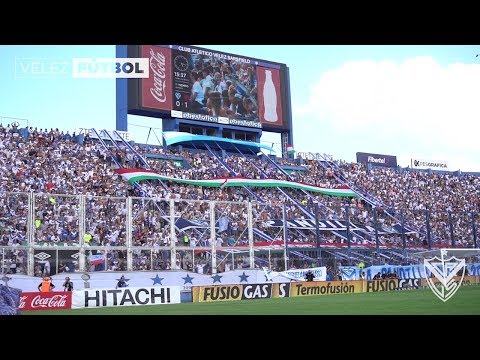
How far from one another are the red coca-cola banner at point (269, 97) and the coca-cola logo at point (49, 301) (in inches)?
1106

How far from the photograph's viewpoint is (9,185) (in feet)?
98.0

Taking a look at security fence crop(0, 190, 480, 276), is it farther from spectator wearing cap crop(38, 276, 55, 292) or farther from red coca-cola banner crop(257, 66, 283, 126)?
red coca-cola banner crop(257, 66, 283, 126)

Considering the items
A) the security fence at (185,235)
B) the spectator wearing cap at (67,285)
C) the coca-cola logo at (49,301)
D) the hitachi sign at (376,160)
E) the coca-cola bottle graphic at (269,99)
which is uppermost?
the coca-cola bottle graphic at (269,99)

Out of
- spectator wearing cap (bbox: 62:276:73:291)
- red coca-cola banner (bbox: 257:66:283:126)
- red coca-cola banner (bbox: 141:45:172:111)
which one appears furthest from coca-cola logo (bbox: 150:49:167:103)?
spectator wearing cap (bbox: 62:276:73:291)

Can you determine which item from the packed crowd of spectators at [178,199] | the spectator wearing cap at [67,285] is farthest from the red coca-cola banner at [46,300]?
the packed crowd of spectators at [178,199]

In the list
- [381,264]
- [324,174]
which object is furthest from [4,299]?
[324,174]

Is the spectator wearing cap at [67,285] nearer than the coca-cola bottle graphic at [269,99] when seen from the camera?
Yes

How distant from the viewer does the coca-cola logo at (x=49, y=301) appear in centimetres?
2150

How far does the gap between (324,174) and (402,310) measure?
1225 inches

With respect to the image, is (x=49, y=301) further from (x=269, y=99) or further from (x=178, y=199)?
(x=269, y=99)

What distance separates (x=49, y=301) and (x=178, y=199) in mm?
7308

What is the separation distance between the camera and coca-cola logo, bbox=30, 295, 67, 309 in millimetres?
21500

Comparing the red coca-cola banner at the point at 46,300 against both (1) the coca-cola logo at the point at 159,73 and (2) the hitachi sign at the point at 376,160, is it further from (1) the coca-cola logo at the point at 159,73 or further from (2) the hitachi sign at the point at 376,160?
(2) the hitachi sign at the point at 376,160
